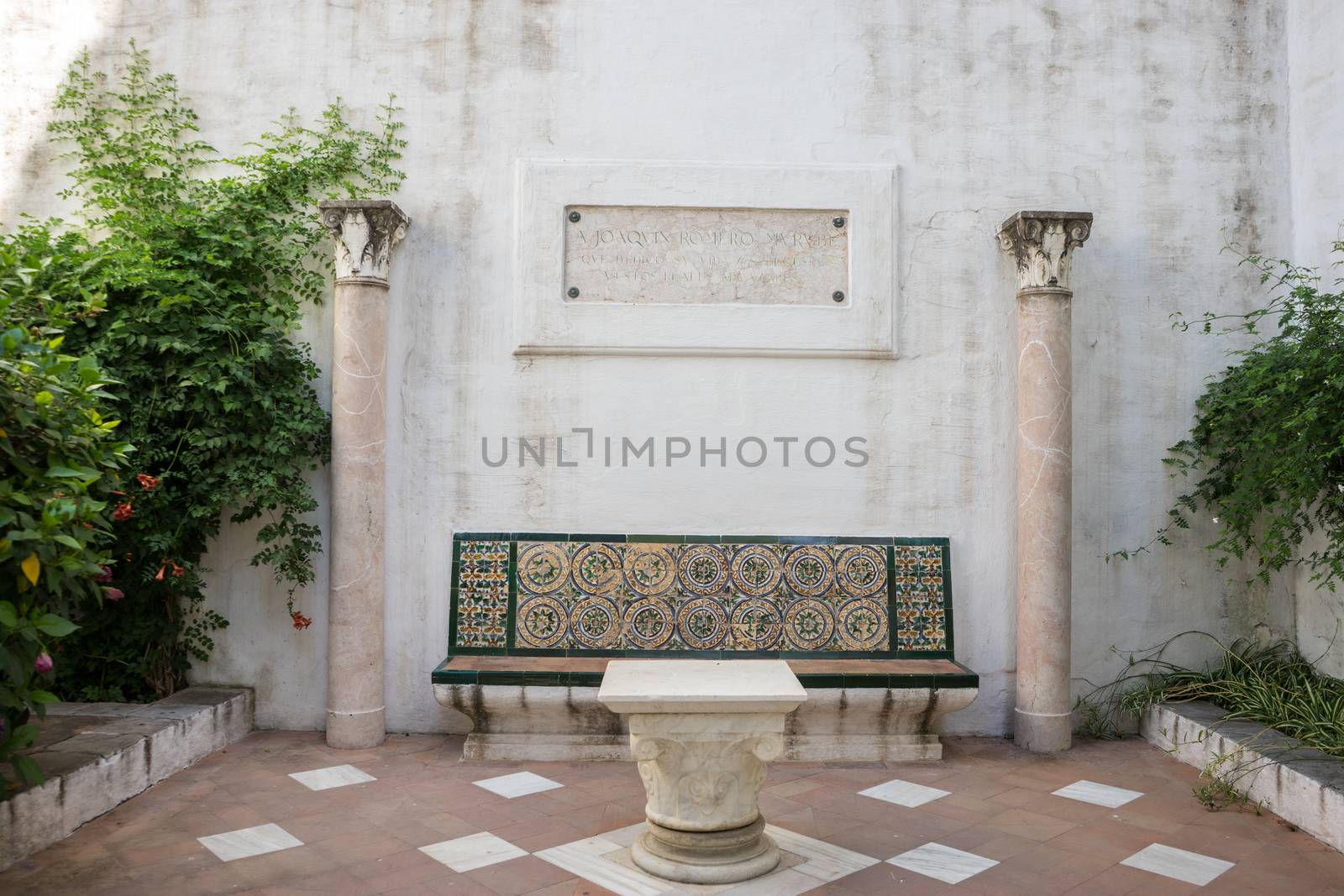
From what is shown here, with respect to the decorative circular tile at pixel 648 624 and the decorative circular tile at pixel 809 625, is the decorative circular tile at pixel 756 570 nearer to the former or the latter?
the decorative circular tile at pixel 809 625

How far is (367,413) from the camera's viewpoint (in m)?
4.93

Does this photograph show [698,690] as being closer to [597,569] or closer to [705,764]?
[705,764]

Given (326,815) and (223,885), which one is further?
(326,815)

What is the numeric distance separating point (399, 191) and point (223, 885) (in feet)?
11.9

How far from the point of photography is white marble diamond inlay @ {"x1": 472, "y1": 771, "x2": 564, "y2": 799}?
4.12 meters

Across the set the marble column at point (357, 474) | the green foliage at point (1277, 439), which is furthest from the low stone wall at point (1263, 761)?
the marble column at point (357, 474)

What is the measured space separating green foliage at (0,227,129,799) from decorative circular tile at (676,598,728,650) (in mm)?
2715

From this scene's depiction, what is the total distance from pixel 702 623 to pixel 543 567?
3.03ft

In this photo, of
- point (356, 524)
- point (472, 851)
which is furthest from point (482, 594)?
point (472, 851)

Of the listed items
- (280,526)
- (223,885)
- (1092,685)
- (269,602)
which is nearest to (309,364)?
(280,526)

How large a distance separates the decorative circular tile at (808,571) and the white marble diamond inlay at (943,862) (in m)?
1.70

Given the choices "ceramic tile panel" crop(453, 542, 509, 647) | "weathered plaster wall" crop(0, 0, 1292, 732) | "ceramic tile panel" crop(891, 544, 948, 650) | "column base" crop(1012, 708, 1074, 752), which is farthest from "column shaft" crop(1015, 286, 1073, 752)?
"ceramic tile panel" crop(453, 542, 509, 647)

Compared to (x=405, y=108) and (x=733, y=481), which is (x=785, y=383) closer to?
(x=733, y=481)

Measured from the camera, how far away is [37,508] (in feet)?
9.62
